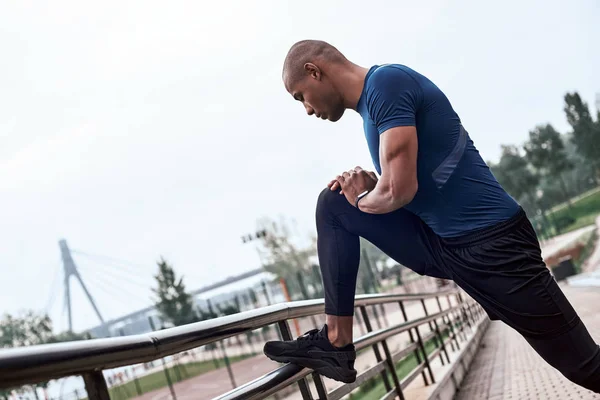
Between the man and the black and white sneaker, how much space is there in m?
0.32

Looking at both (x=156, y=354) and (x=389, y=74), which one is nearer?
(x=156, y=354)

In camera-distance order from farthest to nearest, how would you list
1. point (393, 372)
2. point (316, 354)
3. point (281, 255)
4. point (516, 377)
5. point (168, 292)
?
point (281, 255)
point (168, 292)
point (516, 377)
point (393, 372)
point (316, 354)

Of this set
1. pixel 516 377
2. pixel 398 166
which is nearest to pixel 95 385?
pixel 398 166

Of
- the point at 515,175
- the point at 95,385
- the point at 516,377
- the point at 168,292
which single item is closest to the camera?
the point at 95,385

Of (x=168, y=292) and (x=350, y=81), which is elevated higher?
(x=168, y=292)

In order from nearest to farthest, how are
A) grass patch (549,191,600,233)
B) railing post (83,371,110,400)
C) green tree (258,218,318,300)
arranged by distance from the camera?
railing post (83,371,110,400) → green tree (258,218,318,300) → grass patch (549,191,600,233)

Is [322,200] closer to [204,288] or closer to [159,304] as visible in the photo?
[159,304]

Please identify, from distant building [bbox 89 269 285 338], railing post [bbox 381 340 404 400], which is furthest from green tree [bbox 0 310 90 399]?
railing post [bbox 381 340 404 400]

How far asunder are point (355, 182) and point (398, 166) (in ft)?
0.80

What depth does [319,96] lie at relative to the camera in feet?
6.23

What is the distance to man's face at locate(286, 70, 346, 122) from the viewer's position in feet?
6.19

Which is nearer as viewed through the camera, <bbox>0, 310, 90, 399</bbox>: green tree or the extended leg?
the extended leg

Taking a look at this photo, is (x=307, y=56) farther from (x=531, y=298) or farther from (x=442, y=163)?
(x=531, y=298)

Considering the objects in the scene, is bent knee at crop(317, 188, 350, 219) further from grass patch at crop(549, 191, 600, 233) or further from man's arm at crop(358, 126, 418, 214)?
grass patch at crop(549, 191, 600, 233)
